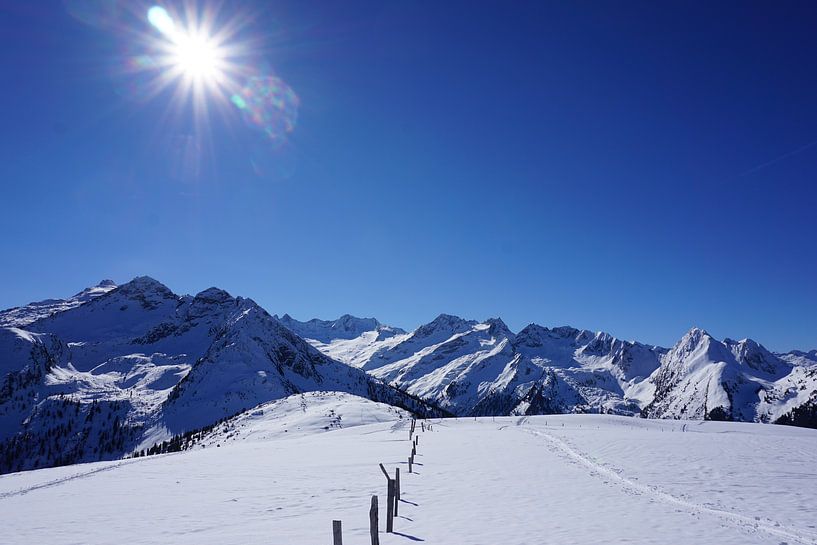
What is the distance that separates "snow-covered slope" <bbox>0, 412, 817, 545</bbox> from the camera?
17.1 meters

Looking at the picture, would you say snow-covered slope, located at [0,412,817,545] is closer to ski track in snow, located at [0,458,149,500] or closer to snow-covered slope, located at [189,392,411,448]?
ski track in snow, located at [0,458,149,500]

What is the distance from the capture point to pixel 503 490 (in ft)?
80.7

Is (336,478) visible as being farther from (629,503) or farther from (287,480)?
(629,503)

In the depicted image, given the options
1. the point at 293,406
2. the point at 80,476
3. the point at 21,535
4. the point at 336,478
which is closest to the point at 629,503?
the point at 336,478

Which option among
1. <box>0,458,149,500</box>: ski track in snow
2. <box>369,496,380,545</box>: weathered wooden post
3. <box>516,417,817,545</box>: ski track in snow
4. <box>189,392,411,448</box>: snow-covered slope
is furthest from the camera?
<box>189,392,411,448</box>: snow-covered slope

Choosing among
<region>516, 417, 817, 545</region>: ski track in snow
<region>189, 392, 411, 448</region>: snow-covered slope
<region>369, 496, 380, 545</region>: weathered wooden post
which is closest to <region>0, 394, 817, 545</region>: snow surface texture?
<region>516, 417, 817, 545</region>: ski track in snow

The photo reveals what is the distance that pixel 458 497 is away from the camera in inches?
905

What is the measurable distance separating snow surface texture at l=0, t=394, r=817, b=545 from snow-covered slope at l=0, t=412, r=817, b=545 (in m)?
0.11

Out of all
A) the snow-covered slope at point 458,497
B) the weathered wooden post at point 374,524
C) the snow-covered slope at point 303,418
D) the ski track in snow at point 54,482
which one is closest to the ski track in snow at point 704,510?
the snow-covered slope at point 458,497

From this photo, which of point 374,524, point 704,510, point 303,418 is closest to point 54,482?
point 374,524

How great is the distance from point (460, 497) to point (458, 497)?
0.35 ft

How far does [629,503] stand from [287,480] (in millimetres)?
21097

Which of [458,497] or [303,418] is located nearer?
[458,497]

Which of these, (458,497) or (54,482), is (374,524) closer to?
(458,497)
